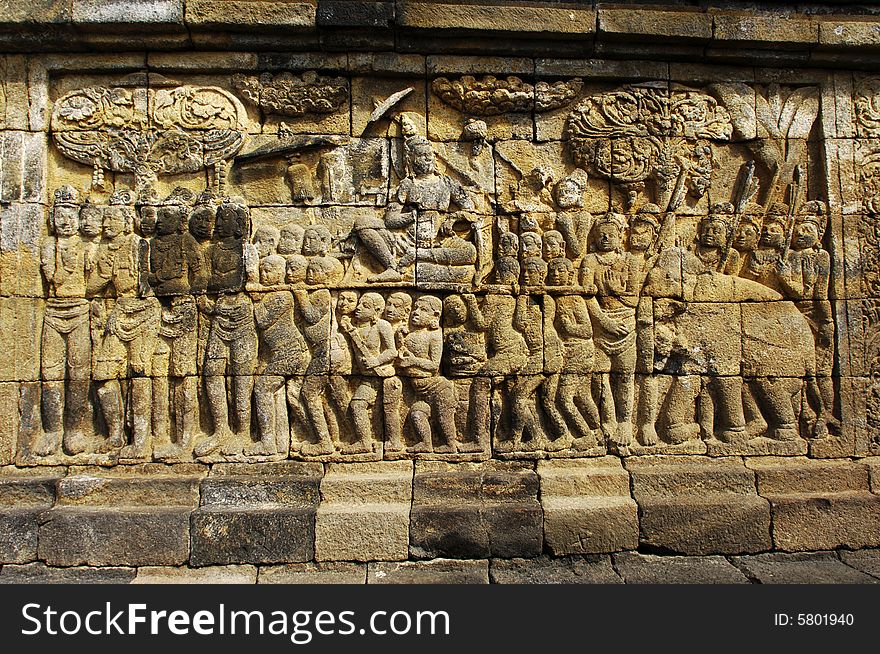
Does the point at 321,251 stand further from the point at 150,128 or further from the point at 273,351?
the point at 150,128

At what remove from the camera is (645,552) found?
207 inches

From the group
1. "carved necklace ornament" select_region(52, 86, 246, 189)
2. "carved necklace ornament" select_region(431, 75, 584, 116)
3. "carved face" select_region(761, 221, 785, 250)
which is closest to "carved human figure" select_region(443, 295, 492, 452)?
"carved necklace ornament" select_region(431, 75, 584, 116)

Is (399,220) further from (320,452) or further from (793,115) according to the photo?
(793,115)

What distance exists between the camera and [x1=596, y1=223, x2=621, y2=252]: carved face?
5.65m

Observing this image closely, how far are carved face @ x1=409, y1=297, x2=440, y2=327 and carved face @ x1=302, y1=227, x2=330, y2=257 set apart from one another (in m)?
0.89

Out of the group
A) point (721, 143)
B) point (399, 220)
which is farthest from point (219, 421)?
point (721, 143)

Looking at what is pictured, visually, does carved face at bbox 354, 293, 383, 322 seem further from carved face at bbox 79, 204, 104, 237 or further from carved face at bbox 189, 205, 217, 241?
carved face at bbox 79, 204, 104, 237

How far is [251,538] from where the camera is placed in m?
5.07

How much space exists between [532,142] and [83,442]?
174 inches

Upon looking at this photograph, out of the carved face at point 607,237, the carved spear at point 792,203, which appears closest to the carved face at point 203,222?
the carved face at point 607,237

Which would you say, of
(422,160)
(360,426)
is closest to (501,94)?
(422,160)

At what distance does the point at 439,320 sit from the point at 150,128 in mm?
2868

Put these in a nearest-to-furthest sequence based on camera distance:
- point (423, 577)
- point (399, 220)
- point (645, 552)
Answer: point (423, 577)
point (645, 552)
point (399, 220)

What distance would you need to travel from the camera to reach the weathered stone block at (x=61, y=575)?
4883 millimetres
